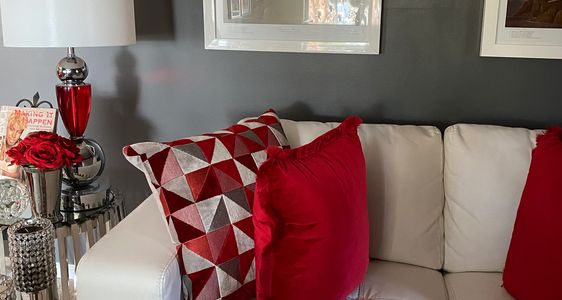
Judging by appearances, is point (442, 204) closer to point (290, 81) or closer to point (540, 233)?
point (540, 233)

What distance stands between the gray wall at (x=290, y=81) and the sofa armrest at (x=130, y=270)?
0.86 metres

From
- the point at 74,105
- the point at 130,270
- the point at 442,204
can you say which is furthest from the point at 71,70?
the point at 442,204

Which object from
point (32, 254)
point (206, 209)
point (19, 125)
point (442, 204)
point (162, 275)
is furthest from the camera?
point (19, 125)

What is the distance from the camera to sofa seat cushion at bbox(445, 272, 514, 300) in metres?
1.60

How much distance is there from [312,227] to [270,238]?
11cm

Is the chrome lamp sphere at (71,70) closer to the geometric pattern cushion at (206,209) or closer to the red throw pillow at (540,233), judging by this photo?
the geometric pattern cushion at (206,209)

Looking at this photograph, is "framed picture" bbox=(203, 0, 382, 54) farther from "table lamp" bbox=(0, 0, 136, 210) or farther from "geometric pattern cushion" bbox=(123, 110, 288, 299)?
"geometric pattern cushion" bbox=(123, 110, 288, 299)

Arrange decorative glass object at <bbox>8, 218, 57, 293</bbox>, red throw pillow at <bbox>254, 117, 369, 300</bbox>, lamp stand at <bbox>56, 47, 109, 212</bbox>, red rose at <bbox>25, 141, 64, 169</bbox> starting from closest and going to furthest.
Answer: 1. red throw pillow at <bbox>254, 117, 369, 300</bbox>
2. decorative glass object at <bbox>8, 218, 57, 293</bbox>
3. red rose at <bbox>25, 141, 64, 169</bbox>
4. lamp stand at <bbox>56, 47, 109, 212</bbox>

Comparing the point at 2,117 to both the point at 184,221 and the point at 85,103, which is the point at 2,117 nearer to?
the point at 85,103

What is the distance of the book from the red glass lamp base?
0.07m

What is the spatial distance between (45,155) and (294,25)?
→ 37.4 inches

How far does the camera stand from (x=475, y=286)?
1.67 metres

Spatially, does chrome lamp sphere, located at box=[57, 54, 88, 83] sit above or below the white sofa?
above

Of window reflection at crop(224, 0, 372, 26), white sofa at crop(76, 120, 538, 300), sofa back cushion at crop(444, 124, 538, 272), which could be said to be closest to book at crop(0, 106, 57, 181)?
white sofa at crop(76, 120, 538, 300)
